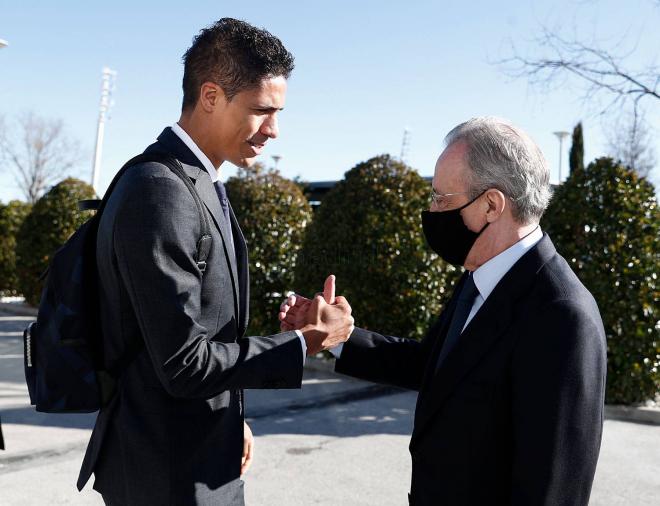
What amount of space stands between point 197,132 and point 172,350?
31.5 inches

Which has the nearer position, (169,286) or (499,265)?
(169,286)

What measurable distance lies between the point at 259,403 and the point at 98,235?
5434 mm

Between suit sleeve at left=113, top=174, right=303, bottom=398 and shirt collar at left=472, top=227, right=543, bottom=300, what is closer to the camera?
Result: suit sleeve at left=113, top=174, right=303, bottom=398

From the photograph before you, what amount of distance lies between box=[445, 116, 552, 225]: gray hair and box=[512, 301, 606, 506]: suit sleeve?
39 cm

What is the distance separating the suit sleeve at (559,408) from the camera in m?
1.75

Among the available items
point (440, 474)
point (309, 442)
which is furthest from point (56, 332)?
point (309, 442)

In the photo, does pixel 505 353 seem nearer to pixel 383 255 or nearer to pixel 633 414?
pixel 633 414

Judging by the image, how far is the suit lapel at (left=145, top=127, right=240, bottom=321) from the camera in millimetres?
2055

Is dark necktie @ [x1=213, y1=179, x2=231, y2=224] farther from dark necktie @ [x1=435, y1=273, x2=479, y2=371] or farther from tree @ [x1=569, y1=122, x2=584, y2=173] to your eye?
tree @ [x1=569, y1=122, x2=584, y2=173]

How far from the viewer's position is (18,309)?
52.5 ft

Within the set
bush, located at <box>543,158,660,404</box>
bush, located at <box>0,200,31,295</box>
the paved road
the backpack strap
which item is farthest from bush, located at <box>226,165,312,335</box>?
bush, located at <box>0,200,31,295</box>

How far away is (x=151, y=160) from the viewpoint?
1958 mm

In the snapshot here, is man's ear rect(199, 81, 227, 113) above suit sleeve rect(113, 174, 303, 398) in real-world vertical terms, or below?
above

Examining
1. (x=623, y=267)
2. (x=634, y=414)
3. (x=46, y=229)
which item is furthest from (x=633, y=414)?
(x=46, y=229)
